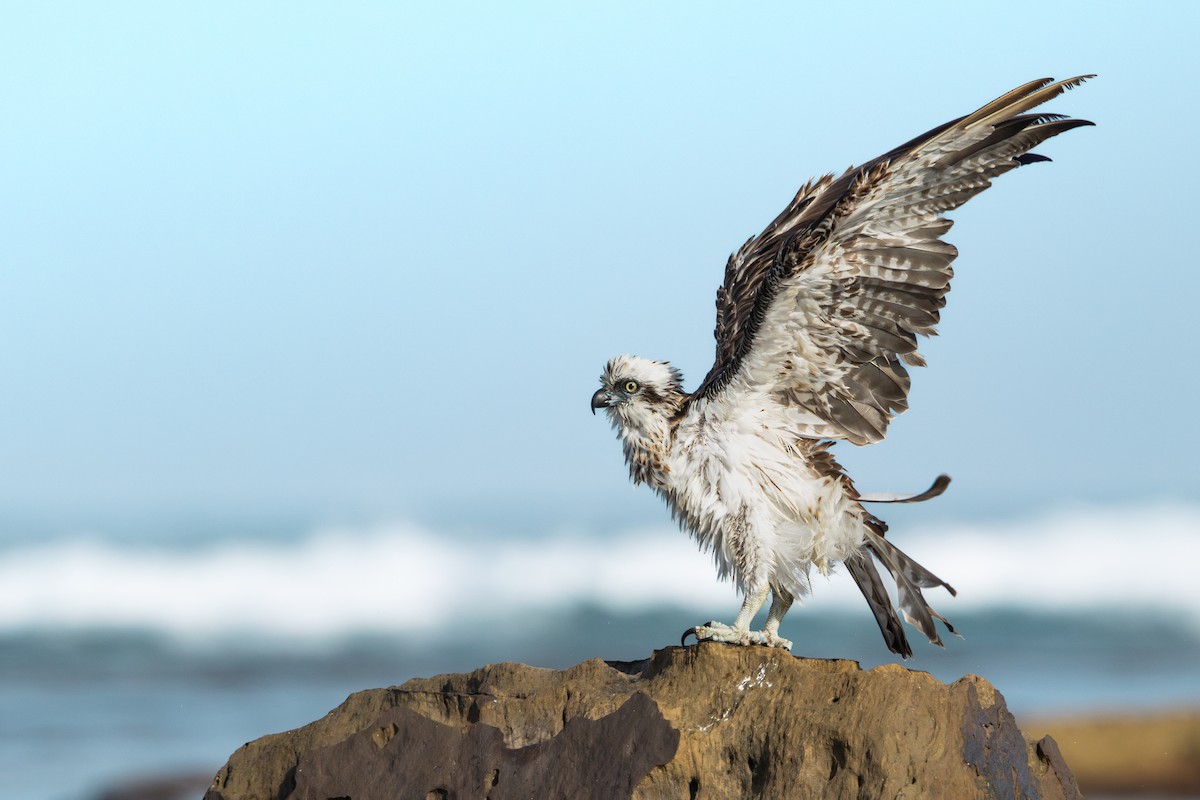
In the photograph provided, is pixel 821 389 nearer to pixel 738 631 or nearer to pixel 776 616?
pixel 776 616

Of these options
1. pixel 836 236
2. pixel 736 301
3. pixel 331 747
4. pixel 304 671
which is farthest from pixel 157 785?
pixel 836 236

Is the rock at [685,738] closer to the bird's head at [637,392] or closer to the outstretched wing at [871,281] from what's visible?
the bird's head at [637,392]

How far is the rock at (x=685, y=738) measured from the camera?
18.9 feet

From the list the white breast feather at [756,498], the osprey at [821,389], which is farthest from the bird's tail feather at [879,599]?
the white breast feather at [756,498]

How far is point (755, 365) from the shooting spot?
679cm

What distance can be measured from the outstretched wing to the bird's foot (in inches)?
46.8

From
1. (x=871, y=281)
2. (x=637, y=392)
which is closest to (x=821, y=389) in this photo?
(x=871, y=281)

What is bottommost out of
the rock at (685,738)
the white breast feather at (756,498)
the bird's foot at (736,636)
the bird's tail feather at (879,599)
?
the rock at (685,738)

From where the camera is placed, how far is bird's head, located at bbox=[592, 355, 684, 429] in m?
6.89

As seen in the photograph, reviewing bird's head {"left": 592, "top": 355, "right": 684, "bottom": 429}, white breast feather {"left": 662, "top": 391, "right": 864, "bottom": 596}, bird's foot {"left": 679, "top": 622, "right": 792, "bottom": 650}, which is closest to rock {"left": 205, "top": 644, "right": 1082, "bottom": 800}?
bird's foot {"left": 679, "top": 622, "right": 792, "bottom": 650}

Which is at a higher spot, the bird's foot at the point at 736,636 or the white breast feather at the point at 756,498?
the white breast feather at the point at 756,498

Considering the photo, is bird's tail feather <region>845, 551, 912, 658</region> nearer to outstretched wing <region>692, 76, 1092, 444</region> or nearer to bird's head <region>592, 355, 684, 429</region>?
outstretched wing <region>692, 76, 1092, 444</region>

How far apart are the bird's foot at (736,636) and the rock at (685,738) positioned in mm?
98

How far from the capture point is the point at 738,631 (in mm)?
6312
